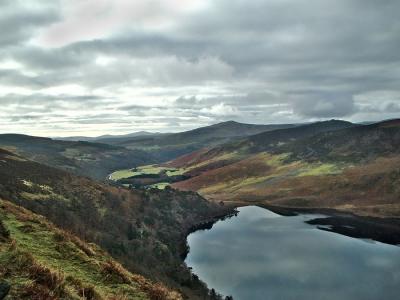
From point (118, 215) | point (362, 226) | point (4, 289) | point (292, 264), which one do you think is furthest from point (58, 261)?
point (362, 226)

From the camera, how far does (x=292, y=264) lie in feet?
349

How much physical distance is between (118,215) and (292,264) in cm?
5361

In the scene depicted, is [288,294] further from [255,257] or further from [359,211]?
[359,211]

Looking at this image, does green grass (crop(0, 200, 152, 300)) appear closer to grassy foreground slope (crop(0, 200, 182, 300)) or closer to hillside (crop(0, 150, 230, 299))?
grassy foreground slope (crop(0, 200, 182, 300))

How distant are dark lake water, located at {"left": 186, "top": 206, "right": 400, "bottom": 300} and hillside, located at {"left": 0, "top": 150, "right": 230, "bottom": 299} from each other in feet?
27.5

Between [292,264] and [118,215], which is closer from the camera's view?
[292,264]

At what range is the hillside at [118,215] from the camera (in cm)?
8356

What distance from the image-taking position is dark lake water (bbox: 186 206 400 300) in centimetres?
8631

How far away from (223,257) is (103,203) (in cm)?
4190

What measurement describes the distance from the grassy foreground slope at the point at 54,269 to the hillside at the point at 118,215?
39780 mm

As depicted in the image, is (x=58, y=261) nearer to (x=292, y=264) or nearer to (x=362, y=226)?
(x=292, y=264)

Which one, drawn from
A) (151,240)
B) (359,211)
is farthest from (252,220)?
(151,240)

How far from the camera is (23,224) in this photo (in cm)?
2700

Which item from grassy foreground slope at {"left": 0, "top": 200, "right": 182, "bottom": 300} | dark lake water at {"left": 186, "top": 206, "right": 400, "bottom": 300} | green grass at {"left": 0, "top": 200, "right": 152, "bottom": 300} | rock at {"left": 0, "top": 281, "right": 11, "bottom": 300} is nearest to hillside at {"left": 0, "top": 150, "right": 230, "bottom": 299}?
dark lake water at {"left": 186, "top": 206, "right": 400, "bottom": 300}
